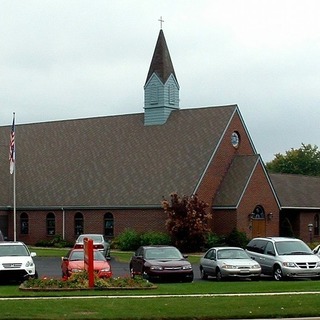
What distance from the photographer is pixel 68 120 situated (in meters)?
61.5

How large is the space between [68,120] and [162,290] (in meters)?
37.8

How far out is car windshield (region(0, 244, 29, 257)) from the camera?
2953 cm

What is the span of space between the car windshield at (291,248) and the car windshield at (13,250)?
32.0 ft

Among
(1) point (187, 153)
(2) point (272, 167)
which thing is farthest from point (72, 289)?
(2) point (272, 167)

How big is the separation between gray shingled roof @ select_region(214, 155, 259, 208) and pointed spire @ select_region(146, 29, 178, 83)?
8.37 m

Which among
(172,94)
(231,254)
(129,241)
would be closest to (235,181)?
(129,241)

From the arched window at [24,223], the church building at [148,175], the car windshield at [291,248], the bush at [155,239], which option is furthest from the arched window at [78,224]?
the car windshield at [291,248]

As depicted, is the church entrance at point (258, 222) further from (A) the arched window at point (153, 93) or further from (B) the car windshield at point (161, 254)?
(B) the car windshield at point (161, 254)

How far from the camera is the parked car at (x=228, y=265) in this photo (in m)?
29.8

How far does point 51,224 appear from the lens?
2229 inches

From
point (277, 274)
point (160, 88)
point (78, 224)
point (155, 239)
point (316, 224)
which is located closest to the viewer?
point (277, 274)

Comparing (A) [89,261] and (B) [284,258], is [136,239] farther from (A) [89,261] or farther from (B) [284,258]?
(A) [89,261]

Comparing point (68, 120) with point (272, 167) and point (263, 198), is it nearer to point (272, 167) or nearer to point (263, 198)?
point (263, 198)

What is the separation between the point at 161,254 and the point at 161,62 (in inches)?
1145
